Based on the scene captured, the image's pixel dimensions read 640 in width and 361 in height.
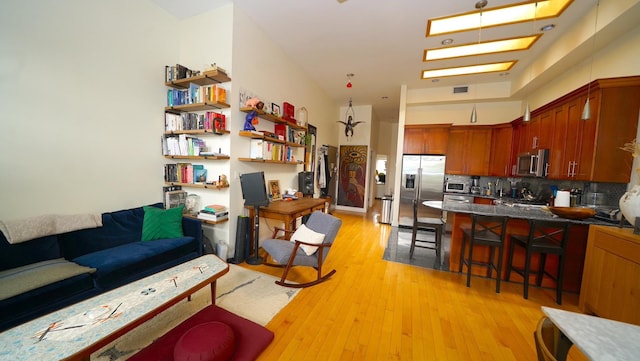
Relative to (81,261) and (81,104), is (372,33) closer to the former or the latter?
(81,104)

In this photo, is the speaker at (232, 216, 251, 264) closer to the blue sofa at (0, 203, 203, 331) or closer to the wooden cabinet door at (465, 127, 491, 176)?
the blue sofa at (0, 203, 203, 331)

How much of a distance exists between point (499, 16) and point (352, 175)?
459cm

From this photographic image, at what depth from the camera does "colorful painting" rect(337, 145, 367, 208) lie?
6.59 metres

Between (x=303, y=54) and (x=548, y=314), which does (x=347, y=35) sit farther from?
(x=548, y=314)

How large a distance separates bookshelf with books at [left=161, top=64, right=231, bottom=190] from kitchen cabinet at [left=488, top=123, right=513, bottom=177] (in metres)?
5.66

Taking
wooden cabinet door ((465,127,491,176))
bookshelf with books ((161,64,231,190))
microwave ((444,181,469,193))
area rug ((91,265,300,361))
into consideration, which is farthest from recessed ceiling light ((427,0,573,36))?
area rug ((91,265,300,361))

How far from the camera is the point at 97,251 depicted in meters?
2.21

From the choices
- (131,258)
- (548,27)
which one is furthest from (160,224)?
(548,27)

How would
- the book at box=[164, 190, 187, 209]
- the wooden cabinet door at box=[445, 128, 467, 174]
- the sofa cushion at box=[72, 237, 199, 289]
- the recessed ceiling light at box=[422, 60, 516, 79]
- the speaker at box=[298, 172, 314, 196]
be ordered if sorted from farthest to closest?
the wooden cabinet door at box=[445, 128, 467, 174]
the speaker at box=[298, 172, 314, 196]
the recessed ceiling light at box=[422, 60, 516, 79]
the book at box=[164, 190, 187, 209]
the sofa cushion at box=[72, 237, 199, 289]

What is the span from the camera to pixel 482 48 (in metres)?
3.56

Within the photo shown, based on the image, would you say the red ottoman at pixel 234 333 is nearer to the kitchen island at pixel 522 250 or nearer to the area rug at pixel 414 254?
the area rug at pixel 414 254

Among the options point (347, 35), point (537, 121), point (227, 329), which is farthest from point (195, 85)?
point (537, 121)

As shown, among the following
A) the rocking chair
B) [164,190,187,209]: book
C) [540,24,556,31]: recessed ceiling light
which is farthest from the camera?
[164,190,187,209]: book

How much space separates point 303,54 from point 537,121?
175 inches
